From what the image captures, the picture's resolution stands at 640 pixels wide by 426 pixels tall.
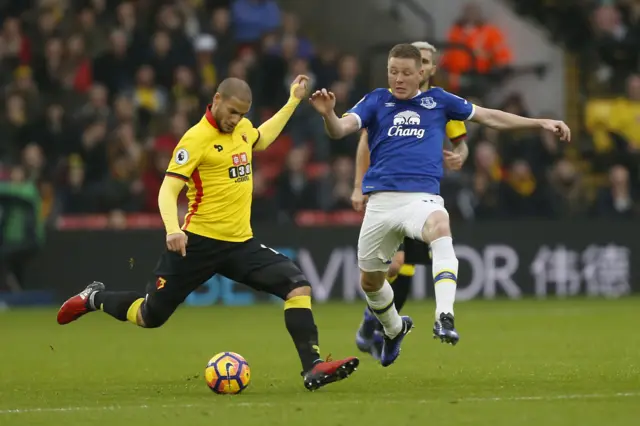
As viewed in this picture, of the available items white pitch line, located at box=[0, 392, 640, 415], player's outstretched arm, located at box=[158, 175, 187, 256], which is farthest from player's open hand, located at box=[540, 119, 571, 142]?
player's outstretched arm, located at box=[158, 175, 187, 256]

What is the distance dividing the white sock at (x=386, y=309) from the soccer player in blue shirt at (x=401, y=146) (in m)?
0.02

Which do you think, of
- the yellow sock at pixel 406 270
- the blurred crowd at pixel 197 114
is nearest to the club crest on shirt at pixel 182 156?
the yellow sock at pixel 406 270

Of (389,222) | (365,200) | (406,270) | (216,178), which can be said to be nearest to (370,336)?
(406,270)

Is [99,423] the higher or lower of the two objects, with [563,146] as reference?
lower

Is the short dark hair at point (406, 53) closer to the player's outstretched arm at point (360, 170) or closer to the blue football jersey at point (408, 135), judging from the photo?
the blue football jersey at point (408, 135)

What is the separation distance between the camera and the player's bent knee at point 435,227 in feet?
30.0

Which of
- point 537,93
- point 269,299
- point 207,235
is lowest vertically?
point 269,299

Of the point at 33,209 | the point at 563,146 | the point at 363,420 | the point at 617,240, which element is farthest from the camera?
the point at 563,146

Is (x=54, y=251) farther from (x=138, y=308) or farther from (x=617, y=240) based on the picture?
(x=138, y=308)

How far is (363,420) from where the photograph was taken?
23.5 feet

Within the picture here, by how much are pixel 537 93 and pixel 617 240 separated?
3787 mm

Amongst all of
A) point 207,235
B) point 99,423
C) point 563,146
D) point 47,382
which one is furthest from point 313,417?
point 563,146

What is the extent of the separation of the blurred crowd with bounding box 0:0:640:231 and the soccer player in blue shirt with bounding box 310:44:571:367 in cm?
949

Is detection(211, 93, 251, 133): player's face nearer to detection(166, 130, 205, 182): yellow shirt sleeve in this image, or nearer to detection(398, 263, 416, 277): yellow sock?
detection(166, 130, 205, 182): yellow shirt sleeve
